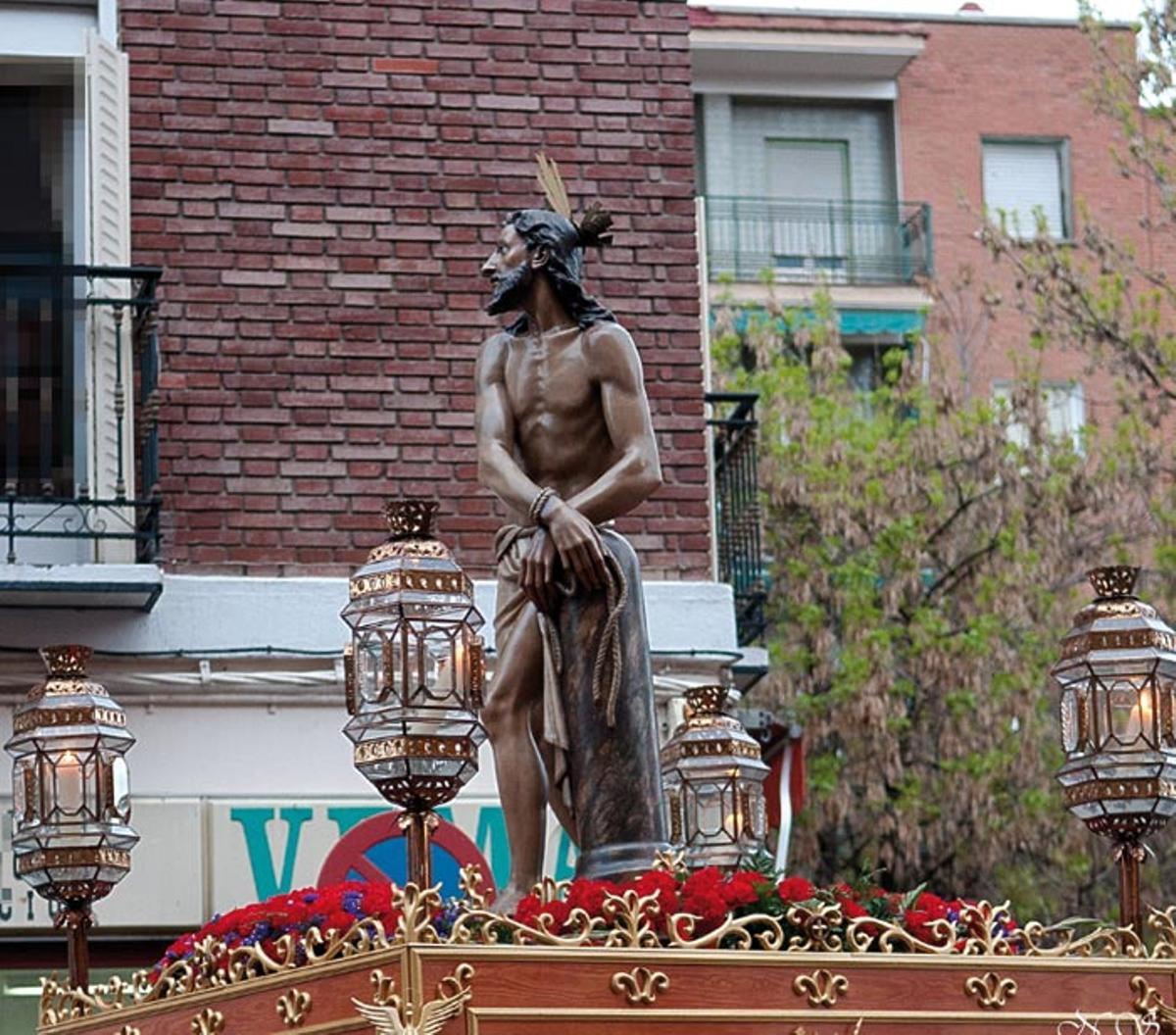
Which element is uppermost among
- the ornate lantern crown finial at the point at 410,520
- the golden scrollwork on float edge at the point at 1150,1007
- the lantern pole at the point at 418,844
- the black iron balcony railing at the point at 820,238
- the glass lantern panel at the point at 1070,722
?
the black iron balcony railing at the point at 820,238

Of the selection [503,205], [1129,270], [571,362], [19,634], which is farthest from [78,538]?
[1129,270]

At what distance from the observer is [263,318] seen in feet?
50.9

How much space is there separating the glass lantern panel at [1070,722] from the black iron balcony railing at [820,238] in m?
22.8

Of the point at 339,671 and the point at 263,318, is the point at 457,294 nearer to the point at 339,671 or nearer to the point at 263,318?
the point at 263,318

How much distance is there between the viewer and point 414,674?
8953mm

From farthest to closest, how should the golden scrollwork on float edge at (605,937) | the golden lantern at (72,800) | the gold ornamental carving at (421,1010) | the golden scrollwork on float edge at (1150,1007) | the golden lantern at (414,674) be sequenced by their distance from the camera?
the golden lantern at (72,800) → the golden lantern at (414,674) → the golden scrollwork on float edge at (1150,1007) → the golden scrollwork on float edge at (605,937) → the gold ornamental carving at (421,1010)

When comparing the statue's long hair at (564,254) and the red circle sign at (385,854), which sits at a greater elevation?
the statue's long hair at (564,254)

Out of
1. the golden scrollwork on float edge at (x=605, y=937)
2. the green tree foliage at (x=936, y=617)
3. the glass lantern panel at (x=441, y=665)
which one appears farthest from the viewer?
the green tree foliage at (x=936, y=617)

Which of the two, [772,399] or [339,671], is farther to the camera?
[772,399]

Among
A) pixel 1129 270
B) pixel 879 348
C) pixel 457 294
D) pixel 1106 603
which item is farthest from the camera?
pixel 879 348

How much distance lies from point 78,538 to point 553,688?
5758 mm

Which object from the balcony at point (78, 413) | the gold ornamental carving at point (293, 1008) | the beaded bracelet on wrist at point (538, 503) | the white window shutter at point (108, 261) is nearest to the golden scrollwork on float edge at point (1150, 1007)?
the beaded bracelet on wrist at point (538, 503)

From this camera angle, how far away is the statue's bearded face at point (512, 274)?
987cm

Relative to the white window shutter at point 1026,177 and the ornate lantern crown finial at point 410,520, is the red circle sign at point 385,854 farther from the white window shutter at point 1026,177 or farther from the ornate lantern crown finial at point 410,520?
the white window shutter at point 1026,177
